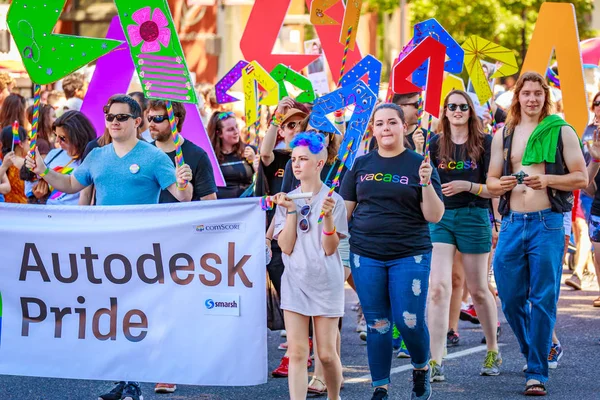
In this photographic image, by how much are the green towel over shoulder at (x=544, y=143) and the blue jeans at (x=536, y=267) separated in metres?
0.33

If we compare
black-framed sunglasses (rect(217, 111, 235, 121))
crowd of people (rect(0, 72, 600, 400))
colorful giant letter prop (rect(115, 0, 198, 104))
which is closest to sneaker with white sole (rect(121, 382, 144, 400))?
crowd of people (rect(0, 72, 600, 400))

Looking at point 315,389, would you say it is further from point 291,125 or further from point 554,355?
point 554,355

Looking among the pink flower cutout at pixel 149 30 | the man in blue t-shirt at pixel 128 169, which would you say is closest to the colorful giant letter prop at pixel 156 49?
the pink flower cutout at pixel 149 30

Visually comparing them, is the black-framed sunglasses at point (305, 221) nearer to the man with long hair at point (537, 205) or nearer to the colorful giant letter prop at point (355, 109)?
Answer: the colorful giant letter prop at point (355, 109)

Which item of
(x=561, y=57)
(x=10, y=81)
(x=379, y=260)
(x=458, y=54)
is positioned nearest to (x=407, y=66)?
(x=458, y=54)

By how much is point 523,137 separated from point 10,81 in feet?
21.7

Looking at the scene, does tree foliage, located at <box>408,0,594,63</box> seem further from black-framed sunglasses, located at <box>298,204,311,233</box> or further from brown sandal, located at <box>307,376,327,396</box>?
black-framed sunglasses, located at <box>298,204,311,233</box>

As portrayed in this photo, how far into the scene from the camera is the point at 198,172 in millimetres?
7211

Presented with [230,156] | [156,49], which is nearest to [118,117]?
[156,49]

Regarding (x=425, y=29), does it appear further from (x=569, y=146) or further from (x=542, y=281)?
(x=542, y=281)

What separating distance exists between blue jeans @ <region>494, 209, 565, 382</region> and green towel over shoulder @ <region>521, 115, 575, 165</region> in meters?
0.33

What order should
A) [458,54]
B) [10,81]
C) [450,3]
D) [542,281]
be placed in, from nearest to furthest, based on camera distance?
[542,281], [458,54], [10,81], [450,3]

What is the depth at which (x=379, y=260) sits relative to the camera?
256 inches

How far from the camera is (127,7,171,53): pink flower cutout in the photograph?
6551 millimetres
